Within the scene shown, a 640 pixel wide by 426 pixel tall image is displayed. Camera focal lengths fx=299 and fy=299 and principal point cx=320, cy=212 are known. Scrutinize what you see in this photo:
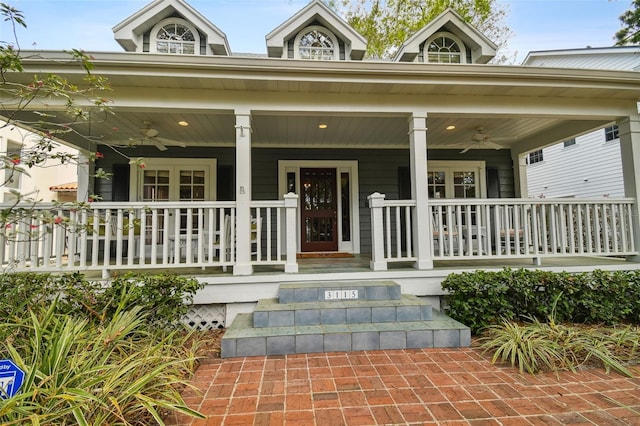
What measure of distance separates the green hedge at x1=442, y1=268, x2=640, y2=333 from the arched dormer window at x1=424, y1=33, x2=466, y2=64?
4002 millimetres

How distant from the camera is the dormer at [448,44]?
526 cm

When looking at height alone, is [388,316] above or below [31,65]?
below

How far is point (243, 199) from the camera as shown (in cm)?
387

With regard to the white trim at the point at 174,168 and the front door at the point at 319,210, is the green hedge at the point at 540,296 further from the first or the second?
the white trim at the point at 174,168

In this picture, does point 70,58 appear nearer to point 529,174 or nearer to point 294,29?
point 294,29

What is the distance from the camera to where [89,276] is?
13.1 feet

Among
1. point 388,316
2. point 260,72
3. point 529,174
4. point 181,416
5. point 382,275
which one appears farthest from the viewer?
point 529,174

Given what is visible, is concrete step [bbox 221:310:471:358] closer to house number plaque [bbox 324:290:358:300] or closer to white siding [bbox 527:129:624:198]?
house number plaque [bbox 324:290:358:300]

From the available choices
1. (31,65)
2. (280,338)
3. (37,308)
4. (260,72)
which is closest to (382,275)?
(280,338)

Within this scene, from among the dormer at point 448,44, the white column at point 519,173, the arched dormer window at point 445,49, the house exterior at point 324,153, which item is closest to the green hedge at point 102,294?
the house exterior at point 324,153

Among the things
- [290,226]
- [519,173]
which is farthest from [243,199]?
[519,173]

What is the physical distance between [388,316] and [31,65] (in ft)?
15.9

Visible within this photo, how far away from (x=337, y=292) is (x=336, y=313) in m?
0.31

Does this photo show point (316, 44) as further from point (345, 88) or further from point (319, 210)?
point (319, 210)
